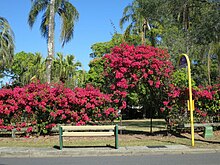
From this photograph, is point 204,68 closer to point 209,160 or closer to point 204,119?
point 204,119

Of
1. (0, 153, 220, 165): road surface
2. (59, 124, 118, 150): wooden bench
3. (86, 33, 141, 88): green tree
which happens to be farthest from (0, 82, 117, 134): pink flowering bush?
(86, 33, 141, 88): green tree

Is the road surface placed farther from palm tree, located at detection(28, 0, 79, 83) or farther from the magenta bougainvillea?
palm tree, located at detection(28, 0, 79, 83)

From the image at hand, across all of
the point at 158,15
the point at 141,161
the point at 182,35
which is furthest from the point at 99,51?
the point at 141,161

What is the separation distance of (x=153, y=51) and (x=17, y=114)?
7.54 m

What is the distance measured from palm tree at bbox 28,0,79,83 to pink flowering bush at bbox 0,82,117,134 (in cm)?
575

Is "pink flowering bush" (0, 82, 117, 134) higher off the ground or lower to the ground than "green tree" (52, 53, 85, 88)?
lower

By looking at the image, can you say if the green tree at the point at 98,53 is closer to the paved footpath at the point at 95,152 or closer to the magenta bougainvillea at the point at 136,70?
the magenta bougainvillea at the point at 136,70

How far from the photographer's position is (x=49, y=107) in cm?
1488

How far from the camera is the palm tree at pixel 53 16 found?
20.5 meters

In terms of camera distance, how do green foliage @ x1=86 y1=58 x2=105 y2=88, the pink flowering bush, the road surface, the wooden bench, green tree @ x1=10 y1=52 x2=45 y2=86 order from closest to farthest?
the road surface, the wooden bench, the pink flowering bush, green foliage @ x1=86 y1=58 x2=105 y2=88, green tree @ x1=10 y1=52 x2=45 y2=86

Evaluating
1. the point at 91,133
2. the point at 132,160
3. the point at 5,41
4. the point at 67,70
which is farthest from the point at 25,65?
the point at 132,160

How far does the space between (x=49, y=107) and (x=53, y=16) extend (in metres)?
8.21

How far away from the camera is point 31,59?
52375mm

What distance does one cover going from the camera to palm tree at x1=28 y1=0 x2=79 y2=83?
67.3 feet
